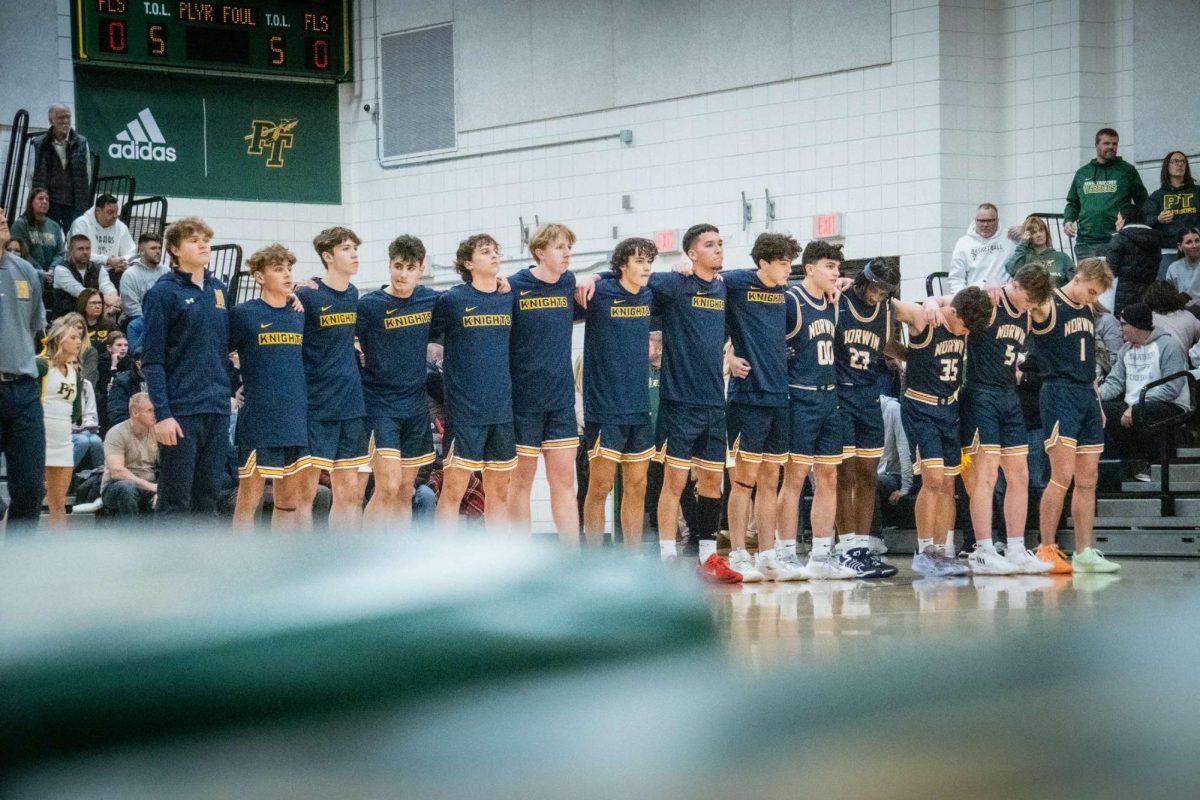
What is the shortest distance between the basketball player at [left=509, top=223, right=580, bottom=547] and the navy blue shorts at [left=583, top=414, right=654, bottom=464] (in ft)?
0.42

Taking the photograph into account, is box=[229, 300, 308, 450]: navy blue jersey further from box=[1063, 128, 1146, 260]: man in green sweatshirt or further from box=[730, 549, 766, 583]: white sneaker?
box=[1063, 128, 1146, 260]: man in green sweatshirt

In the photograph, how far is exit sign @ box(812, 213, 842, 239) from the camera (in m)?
19.2

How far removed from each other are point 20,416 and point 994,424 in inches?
251

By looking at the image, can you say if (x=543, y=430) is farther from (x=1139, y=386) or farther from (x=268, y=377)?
(x=1139, y=386)

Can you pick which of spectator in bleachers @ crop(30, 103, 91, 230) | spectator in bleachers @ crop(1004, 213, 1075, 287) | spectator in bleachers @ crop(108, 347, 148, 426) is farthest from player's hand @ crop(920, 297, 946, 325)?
spectator in bleachers @ crop(30, 103, 91, 230)

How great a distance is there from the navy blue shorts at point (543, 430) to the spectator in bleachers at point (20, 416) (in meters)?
2.76

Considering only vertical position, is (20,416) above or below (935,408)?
above

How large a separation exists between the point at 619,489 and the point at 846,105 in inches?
231

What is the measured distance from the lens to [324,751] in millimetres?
3869

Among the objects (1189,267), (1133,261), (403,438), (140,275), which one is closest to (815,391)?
(403,438)

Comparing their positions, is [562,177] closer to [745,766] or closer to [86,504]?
[86,504]

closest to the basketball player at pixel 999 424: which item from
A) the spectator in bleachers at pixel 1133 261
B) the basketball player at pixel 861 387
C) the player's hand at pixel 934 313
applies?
the player's hand at pixel 934 313

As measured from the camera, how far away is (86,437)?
567 inches

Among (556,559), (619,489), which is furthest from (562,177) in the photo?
(556,559)
